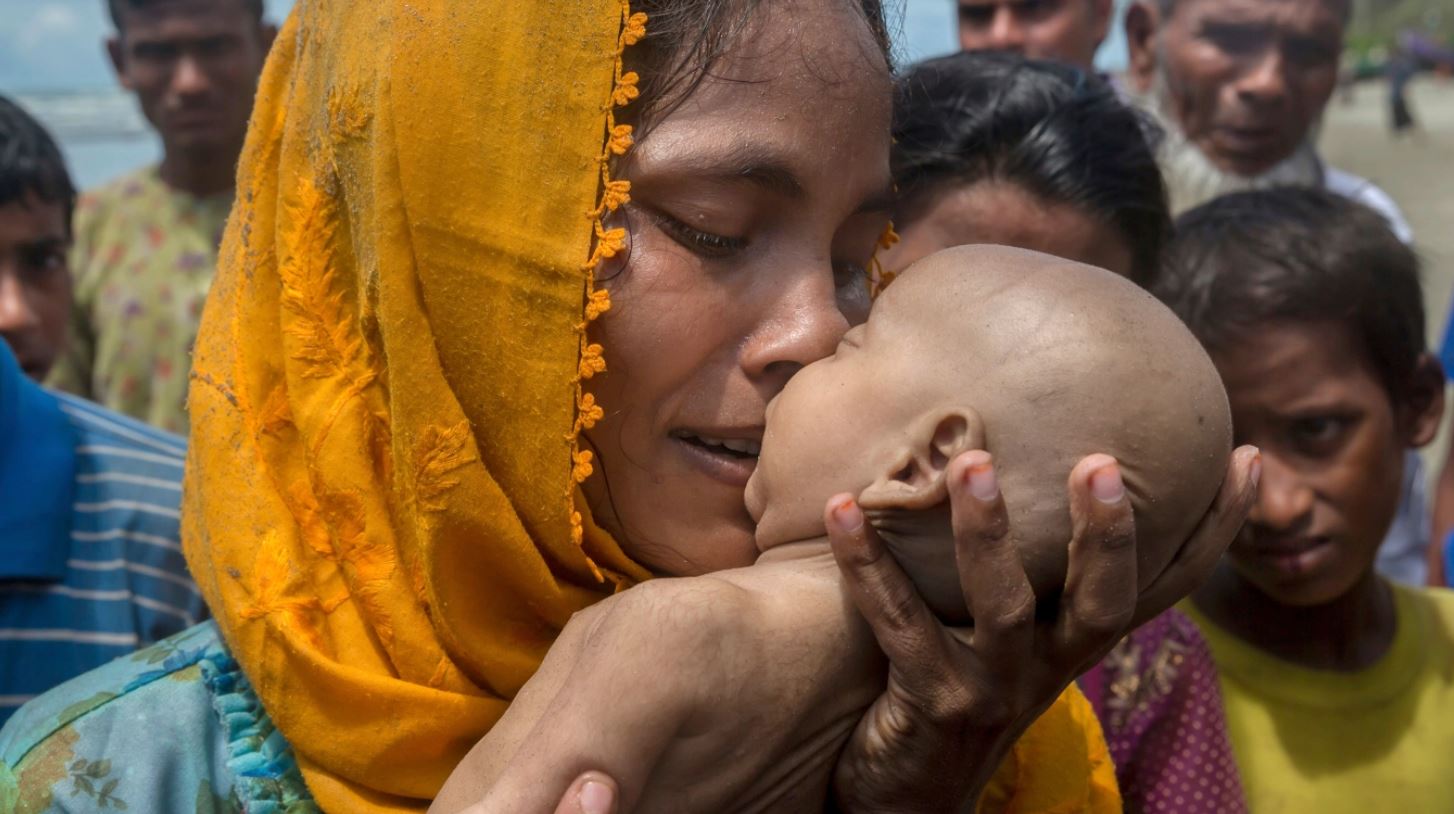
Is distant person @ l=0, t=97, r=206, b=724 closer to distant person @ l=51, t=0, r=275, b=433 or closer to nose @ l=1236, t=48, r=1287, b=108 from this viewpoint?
distant person @ l=51, t=0, r=275, b=433

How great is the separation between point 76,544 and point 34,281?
1422 millimetres

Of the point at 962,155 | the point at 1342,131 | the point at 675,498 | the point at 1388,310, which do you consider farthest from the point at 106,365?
the point at 1342,131

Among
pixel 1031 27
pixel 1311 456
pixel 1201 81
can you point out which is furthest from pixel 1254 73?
pixel 1311 456

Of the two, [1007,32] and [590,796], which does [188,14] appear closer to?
[1007,32]

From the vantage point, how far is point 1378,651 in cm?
324

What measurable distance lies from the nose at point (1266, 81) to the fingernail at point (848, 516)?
3.83 metres

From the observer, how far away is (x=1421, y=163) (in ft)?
79.8

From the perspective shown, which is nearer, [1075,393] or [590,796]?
[590,796]

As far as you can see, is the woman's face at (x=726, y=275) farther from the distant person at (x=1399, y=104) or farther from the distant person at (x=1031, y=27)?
the distant person at (x=1399, y=104)

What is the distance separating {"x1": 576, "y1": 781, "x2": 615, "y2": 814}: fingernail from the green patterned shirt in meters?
3.51

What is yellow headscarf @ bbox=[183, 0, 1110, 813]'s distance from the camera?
192 cm

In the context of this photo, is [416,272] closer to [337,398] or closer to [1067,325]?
[337,398]

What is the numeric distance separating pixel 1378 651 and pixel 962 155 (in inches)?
57.1

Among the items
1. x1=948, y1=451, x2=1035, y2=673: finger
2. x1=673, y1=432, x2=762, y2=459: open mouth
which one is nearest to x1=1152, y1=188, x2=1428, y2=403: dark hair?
x1=673, y1=432, x2=762, y2=459: open mouth
